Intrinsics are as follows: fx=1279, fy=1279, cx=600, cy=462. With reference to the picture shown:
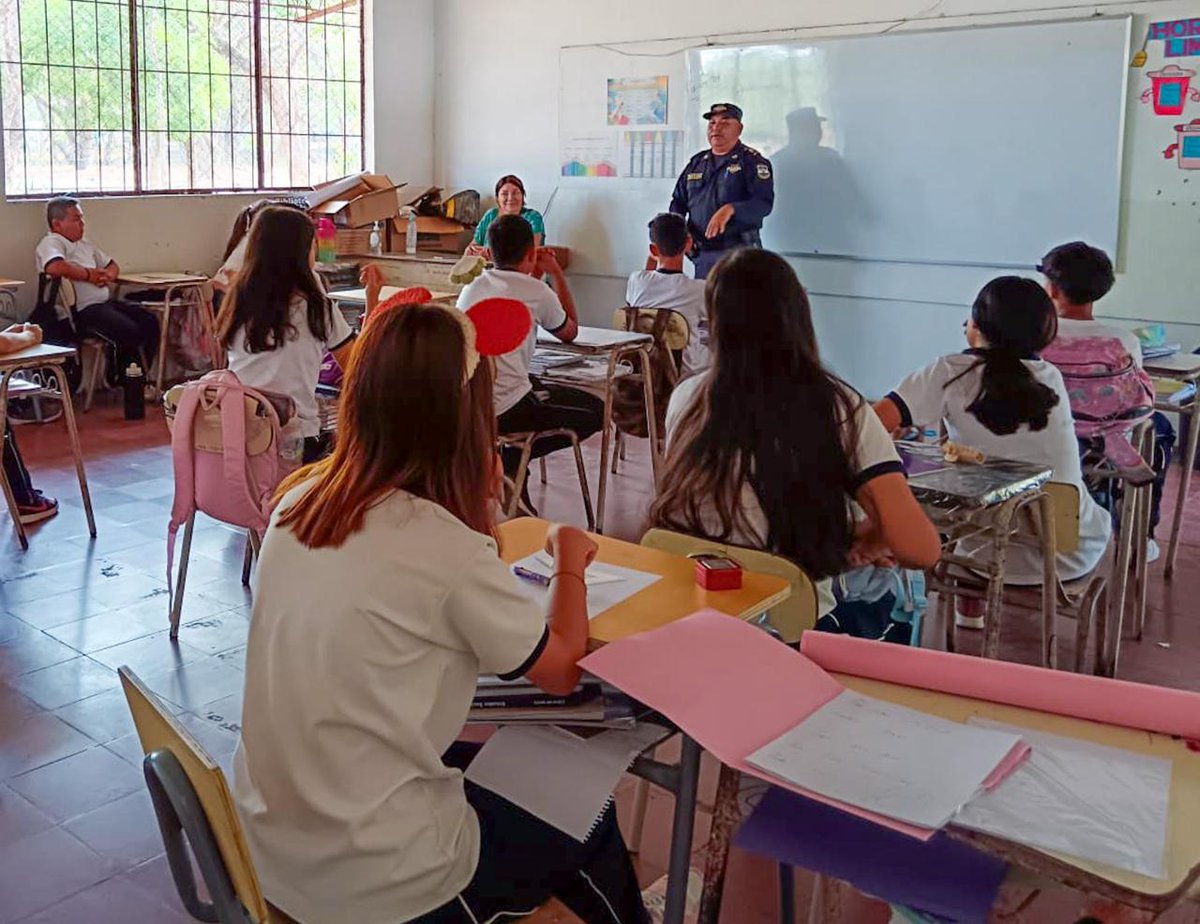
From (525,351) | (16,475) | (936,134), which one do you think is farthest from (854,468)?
(936,134)

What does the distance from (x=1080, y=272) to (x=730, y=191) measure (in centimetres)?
333

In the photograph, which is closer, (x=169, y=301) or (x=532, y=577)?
(x=532, y=577)

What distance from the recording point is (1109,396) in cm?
327

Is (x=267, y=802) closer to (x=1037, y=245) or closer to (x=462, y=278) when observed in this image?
(x=462, y=278)

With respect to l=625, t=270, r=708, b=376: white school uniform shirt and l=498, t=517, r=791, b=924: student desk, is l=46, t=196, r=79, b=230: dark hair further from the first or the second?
l=498, t=517, r=791, b=924: student desk

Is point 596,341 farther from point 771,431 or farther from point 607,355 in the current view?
point 771,431

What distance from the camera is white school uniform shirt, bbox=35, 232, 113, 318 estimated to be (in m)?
6.57

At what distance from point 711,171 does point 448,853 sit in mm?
5579

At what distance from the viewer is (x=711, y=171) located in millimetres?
6586

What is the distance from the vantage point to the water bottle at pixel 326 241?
25.7 feet

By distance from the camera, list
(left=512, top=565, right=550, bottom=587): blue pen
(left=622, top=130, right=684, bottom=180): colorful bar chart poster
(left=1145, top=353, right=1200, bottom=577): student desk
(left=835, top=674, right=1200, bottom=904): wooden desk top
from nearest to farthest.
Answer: (left=835, top=674, right=1200, bottom=904): wooden desk top
(left=512, top=565, right=550, bottom=587): blue pen
(left=1145, top=353, right=1200, bottom=577): student desk
(left=622, top=130, right=684, bottom=180): colorful bar chart poster

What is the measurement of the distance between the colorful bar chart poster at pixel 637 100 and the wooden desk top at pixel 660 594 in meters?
5.85

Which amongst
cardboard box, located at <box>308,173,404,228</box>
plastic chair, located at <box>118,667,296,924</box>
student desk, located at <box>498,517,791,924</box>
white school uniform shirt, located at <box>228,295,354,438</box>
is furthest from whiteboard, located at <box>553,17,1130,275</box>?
plastic chair, located at <box>118,667,296,924</box>

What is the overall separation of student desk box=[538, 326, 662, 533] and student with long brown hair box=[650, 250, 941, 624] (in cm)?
192
